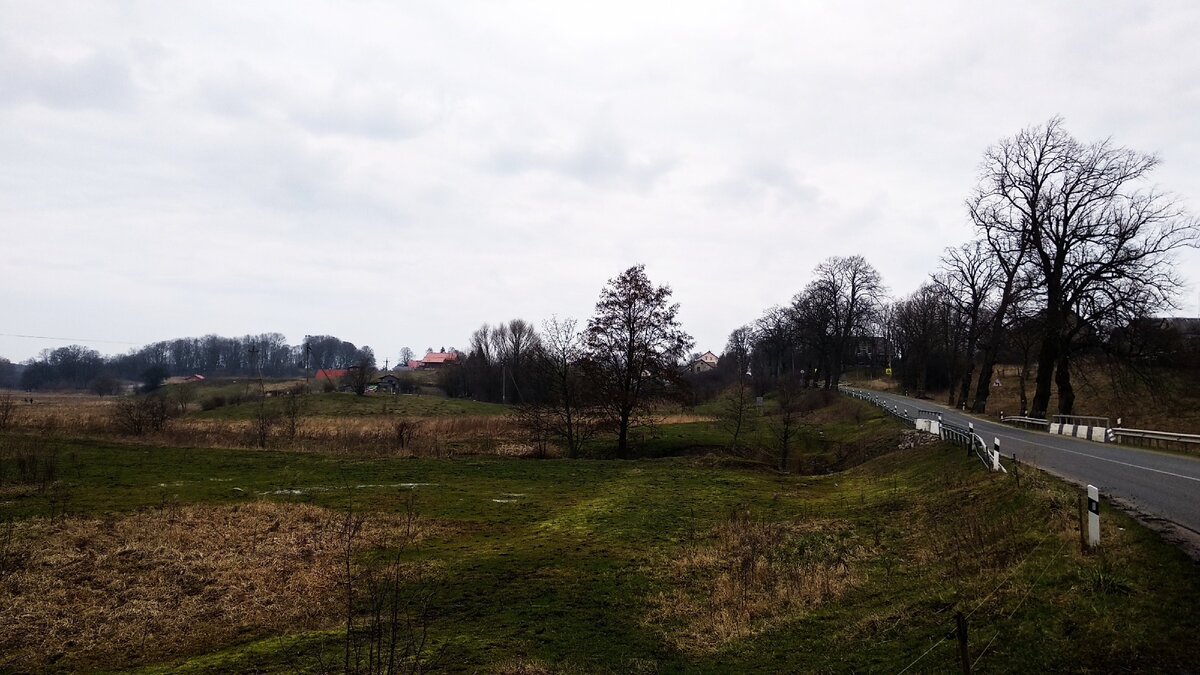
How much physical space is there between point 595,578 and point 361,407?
62566mm

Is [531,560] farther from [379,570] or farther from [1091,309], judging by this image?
[1091,309]

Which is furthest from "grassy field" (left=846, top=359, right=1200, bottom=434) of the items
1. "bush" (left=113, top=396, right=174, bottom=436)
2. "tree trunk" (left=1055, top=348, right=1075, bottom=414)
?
"bush" (left=113, top=396, right=174, bottom=436)

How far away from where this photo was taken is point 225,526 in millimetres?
16031

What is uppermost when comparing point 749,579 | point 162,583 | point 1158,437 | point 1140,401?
point 1140,401

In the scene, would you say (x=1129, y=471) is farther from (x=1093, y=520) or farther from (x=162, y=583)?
(x=162, y=583)

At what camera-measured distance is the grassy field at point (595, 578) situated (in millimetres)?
8031

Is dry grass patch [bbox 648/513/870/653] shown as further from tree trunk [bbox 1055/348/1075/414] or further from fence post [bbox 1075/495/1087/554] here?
tree trunk [bbox 1055/348/1075/414]

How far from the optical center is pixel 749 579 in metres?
A: 12.0

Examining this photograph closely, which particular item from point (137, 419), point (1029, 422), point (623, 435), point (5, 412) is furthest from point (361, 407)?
point (1029, 422)

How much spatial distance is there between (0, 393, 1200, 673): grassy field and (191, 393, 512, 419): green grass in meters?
39.3

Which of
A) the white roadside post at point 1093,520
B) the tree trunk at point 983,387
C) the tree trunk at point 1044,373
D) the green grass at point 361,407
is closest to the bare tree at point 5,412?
the green grass at point 361,407

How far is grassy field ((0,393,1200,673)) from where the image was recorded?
803 centimetres

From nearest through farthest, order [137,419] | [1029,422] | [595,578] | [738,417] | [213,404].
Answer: [595,578] < [1029,422] < [137,419] < [738,417] < [213,404]

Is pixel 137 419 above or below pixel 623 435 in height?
above
